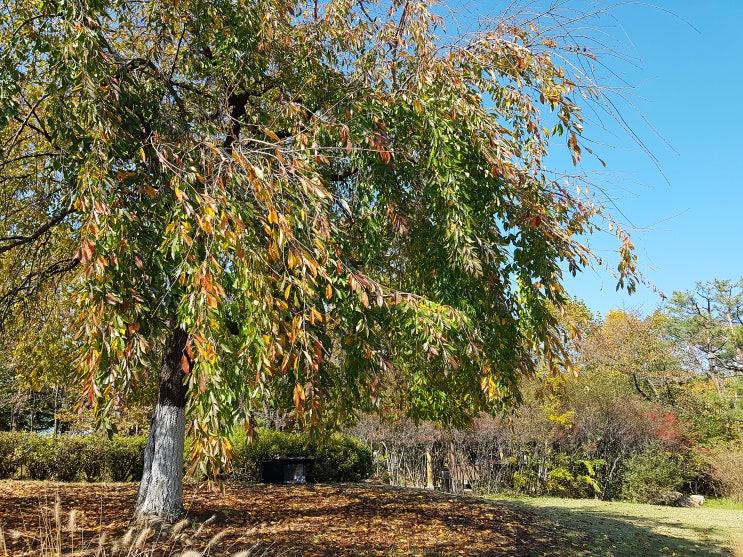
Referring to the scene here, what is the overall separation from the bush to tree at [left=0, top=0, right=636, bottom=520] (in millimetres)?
11248

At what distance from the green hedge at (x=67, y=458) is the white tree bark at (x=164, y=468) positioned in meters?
5.43

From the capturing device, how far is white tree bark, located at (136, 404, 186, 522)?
643 cm

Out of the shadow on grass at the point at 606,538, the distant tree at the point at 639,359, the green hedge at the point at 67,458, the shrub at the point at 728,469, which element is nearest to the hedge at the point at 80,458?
the green hedge at the point at 67,458

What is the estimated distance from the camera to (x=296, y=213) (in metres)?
3.94

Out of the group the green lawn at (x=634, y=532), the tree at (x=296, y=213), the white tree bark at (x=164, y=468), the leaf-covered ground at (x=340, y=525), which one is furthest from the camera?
the green lawn at (x=634, y=532)

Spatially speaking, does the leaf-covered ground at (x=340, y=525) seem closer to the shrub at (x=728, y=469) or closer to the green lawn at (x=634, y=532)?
the green lawn at (x=634, y=532)

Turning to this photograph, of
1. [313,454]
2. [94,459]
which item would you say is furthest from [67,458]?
[313,454]

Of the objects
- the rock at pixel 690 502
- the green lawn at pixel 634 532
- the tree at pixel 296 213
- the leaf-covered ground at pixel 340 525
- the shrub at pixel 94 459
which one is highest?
the tree at pixel 296 213

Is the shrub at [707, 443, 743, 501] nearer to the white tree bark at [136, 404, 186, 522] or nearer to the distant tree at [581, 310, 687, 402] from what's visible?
the distant tree at [581, 310, 687, 402]

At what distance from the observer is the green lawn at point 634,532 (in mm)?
7539

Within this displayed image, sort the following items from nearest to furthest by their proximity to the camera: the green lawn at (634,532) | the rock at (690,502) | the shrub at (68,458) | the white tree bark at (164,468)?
1. the white tree bark at (164,468)
2. the green lawn at (634,532)
3. the shrub at (68,458)
4. the rock at (690,502)

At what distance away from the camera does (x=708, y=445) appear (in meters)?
18.8

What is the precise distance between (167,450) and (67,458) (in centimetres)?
601

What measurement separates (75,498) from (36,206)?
159 inches
